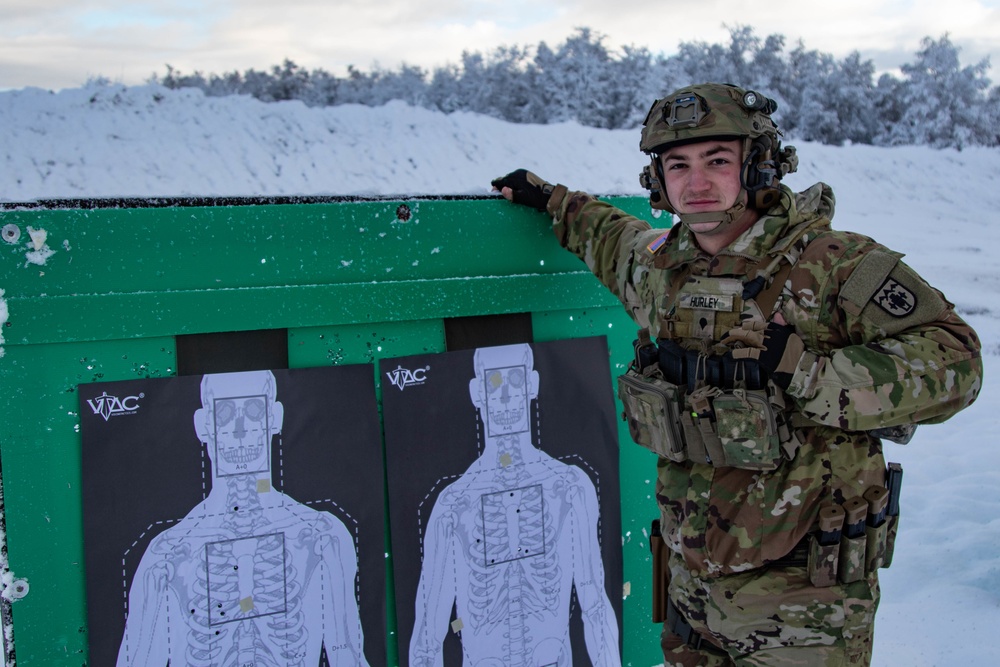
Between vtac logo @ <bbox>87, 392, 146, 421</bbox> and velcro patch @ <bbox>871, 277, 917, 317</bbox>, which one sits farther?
vtac logo @ <bbox>87, 392, 146, 421</bbox>

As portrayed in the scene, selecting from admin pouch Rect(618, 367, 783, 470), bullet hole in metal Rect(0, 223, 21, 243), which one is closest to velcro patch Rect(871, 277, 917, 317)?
admin pouch Rect(618, 367, 783, 470)

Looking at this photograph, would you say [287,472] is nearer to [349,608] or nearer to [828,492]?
[349,608]

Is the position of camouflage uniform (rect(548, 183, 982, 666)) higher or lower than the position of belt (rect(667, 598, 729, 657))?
higher

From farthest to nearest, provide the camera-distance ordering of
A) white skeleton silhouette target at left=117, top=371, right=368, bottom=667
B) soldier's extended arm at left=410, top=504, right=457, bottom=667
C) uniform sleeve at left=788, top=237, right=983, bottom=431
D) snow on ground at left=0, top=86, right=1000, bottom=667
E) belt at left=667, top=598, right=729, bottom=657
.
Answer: snow on ground at left=0, top=86, right=1000, bottom=667 < soldier's extended arm at left=410, top=504, right=457, bottom=667 < belt at left=667, top=598, right=729, bottom=657 < white skeleton silhouette target at left=117, top=371, right=368, bottom=667 < uniform sleeve at left=788, top=237, right=983, bottom=431

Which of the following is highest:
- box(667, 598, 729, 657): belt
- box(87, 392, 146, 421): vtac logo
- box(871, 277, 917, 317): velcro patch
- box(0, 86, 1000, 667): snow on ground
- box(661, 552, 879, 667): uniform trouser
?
box(0, 86, 1000, 667): snow on ground

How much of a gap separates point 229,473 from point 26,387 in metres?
0.55

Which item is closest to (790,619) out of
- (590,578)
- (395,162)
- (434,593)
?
(590,578)

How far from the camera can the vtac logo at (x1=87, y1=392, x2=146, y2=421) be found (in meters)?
2.08

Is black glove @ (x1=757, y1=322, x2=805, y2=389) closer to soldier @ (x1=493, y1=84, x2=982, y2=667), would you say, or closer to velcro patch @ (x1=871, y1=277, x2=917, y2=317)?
soldier @ (x1=493, y1=84, x2=982, y2=667)

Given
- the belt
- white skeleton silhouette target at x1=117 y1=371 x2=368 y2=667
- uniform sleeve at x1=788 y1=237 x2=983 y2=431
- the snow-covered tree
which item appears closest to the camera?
uniform sleeve at x1=788 y1=237 x2=983 y2=431

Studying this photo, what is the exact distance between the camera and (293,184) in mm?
12797

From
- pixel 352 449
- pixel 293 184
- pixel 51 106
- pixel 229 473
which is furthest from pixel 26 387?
pixel 51 106

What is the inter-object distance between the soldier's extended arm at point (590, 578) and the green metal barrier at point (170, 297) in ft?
2.17

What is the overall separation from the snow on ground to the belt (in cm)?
513
